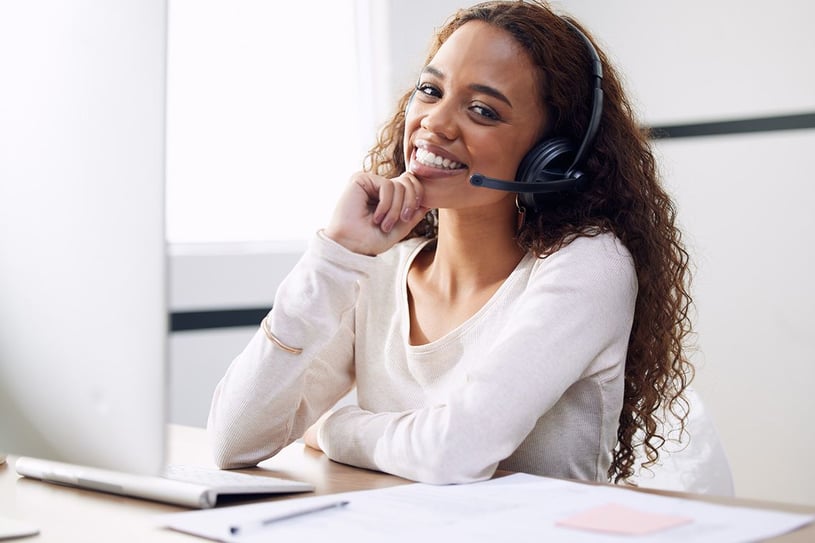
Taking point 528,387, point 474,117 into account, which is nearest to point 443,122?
point 474,117

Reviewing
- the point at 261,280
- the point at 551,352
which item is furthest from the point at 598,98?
the point at 261,280

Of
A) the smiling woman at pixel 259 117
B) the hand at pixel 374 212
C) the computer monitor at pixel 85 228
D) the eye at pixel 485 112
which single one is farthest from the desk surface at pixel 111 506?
the smiling woman at pixel 259 117

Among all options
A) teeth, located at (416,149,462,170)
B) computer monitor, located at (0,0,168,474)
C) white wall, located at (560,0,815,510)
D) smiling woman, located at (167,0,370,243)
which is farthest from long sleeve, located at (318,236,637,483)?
smiling woman, located at (167,0,370,243)

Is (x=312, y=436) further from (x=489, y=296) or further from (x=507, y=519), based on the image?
(x=507, y=519)

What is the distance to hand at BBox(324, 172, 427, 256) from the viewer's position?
1.32 m

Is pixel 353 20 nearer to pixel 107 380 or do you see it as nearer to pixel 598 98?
pixel 598 98

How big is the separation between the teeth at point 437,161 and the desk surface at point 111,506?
0.49 meters

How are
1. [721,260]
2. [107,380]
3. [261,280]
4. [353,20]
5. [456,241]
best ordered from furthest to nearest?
[353,20] → [261,280] → [721,260] → [456,241] → [107,380]

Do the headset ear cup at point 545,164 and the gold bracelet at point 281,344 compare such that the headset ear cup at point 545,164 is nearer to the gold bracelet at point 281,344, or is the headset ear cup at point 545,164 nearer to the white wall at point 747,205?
the gold bracelet at point 281,344

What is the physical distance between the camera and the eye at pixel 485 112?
1.46 m

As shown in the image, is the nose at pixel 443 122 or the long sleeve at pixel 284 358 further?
the nose at pixel 443 122

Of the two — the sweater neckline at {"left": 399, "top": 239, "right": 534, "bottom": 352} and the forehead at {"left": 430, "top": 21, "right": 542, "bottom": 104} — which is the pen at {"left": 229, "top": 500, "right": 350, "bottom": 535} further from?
the forehead at {"left": 430, "top": 21, "right": 542, "bottom": 104}

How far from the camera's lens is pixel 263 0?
3062mm

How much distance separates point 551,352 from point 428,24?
2.14m
